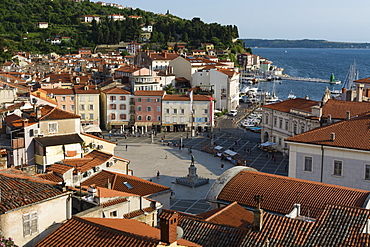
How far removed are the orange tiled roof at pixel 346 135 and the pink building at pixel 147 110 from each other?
40349 millimetres

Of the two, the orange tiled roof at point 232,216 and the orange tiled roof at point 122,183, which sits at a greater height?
the orange tiled roof at point 232,216

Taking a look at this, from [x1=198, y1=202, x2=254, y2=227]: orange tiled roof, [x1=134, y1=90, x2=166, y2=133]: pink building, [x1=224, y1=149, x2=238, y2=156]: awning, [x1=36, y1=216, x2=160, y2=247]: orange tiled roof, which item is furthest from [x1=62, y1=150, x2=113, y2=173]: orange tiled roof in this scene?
[x1=134, y1=90, x2=166, y2=133]: pink building

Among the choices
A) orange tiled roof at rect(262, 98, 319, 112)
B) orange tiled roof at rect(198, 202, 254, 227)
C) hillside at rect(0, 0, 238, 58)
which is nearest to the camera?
orange tiled roof at rect(198, 202, 254, 227)

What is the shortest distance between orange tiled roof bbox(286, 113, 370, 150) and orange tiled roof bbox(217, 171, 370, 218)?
16.4 ft

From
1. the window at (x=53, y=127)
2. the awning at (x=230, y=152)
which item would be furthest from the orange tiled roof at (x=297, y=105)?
the window at (x=53, y=127)

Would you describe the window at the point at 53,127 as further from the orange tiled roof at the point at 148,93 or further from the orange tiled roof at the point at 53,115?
the orange tiled roof at the point at 148,93

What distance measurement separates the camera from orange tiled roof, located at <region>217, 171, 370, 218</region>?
1745 cm

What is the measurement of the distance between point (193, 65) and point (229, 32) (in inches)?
3058

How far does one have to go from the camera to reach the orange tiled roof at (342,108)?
37.8 metres

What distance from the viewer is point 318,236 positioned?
11312 millimetres

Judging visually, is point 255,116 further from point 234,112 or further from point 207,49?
point 207,49

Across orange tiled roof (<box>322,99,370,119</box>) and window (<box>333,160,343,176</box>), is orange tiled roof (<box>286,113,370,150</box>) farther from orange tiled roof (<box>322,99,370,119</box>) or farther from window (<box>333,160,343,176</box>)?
orange tiled roof (<box>322,99,370,119</box>)

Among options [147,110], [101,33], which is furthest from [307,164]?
[101,33]

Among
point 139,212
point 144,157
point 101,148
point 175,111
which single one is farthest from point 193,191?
point 175,111
